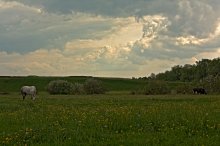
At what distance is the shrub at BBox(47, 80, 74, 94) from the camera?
9466 centimetres

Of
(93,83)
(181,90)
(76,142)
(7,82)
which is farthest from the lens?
(7,82)

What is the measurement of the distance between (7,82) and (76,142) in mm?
138413

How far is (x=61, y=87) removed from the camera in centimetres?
9612

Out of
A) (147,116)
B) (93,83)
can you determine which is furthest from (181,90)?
(147,116)

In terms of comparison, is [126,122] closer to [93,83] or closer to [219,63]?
[93,83]

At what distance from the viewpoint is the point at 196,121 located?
69.7 feet

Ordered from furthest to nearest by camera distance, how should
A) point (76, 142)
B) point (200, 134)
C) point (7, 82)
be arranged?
point (7, 82)
point (200, 134)
point (76, 142)

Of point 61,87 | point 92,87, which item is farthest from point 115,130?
point 92,87

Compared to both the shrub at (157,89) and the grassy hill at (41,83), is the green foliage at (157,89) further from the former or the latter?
the grassy hill at (41,83)

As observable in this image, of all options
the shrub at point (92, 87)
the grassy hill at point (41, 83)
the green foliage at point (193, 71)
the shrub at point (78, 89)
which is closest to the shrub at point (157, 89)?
the shrub at point (92, 87)

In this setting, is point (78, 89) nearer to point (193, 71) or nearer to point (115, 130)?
point (115, 130)

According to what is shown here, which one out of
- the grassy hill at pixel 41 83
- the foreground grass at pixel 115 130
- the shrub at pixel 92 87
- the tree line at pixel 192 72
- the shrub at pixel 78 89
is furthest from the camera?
the tree line at pixel 192 72

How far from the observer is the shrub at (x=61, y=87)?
311ft

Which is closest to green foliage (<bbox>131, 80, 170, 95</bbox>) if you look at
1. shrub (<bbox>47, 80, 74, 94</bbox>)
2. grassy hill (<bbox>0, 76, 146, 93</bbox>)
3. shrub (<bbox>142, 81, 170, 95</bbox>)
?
shrub (<bbox>142, 81, 170, 95</bbox>)
